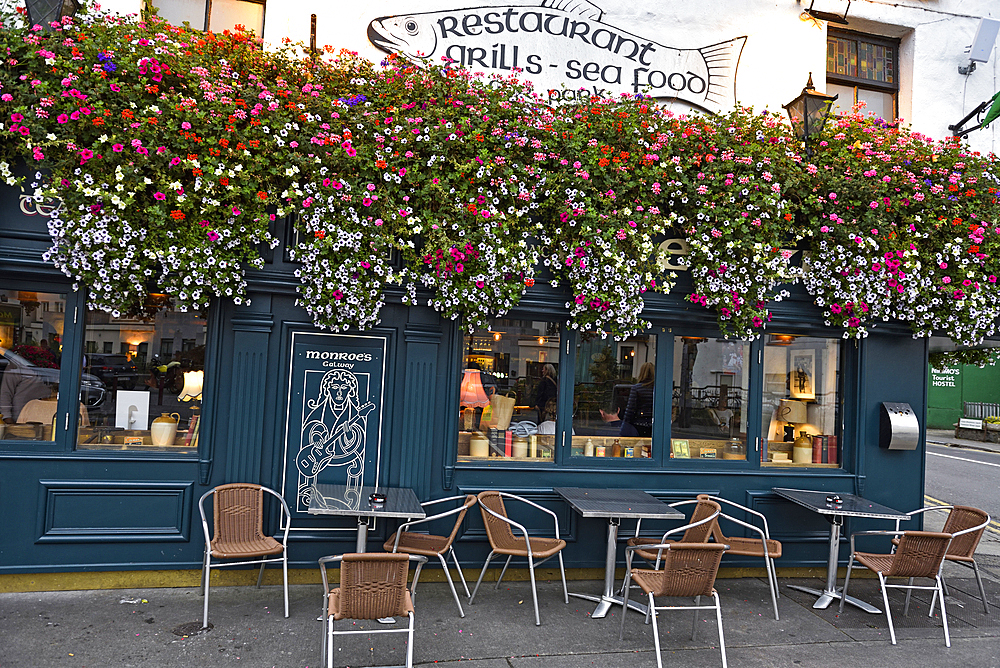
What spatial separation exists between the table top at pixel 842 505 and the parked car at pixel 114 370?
19.8ft

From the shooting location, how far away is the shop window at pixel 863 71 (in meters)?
8.39

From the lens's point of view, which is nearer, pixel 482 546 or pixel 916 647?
pixel 916 647

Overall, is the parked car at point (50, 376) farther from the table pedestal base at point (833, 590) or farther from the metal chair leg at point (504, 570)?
the table pedestal base at point (833, 590)

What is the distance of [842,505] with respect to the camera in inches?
251

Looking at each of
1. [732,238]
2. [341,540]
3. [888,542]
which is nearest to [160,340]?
[341,540]

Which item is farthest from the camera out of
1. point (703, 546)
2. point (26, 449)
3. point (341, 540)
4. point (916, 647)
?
point (341, 540)

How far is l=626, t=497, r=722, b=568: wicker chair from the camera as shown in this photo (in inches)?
218

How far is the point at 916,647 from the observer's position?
542 centimetres

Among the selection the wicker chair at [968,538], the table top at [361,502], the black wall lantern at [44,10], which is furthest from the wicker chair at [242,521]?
the wicker chair at [968,538]

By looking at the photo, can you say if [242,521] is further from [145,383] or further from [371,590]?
[371,590]

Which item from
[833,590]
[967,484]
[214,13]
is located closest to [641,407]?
[833,590]

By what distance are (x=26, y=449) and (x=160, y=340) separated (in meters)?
1.34

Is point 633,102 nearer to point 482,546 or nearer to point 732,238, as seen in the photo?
point 732,238

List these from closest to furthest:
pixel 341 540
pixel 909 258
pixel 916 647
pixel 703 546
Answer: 1. pixel 703 546
2. pixel 916 647
3. pixel 341 540
4. pixel 909 258
